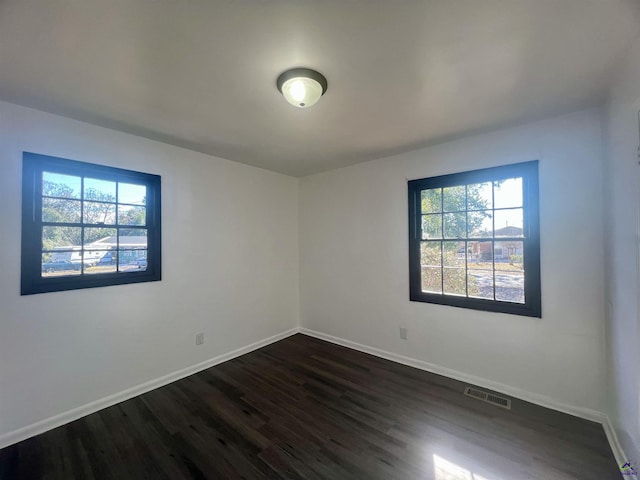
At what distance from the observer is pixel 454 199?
2.87 m

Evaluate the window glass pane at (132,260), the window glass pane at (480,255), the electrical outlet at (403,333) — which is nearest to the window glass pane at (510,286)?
the window glass pane at (480,255)

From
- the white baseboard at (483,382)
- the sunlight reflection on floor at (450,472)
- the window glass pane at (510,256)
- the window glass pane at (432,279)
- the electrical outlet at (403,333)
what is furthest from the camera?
the electrical outlet at (403,333)

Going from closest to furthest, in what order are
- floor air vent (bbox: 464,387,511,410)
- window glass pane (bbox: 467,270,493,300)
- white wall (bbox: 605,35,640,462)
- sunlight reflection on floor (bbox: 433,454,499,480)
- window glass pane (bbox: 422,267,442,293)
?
white wall (bbox: 605,35,640,462) → sunlight reflection on floor (bbox: 433,454,499,480) → floor air vent (bbox: 464,387,511,410) → window glass pane (bbox: 467,270,493,300) → window glass pane (bbox: 422,267,442,293)

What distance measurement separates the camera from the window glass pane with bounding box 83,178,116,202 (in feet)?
7.65

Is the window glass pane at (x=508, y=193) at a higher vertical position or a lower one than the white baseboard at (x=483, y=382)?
higher

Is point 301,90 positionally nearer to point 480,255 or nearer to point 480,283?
point 480,255

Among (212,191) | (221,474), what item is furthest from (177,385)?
(212,191)

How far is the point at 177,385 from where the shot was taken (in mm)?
2707

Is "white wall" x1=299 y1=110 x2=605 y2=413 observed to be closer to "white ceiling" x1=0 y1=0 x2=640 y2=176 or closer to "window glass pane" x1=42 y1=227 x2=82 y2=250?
"white ceiling" x1=0 y1=0 x2=640 y2=176

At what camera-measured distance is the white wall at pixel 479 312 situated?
2160mm

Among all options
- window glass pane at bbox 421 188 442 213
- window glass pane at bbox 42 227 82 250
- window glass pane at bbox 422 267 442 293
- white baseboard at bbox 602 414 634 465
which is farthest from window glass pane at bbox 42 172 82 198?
white baseboard at bbox 602 414 634 465

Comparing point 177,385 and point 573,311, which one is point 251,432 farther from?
point 573,311

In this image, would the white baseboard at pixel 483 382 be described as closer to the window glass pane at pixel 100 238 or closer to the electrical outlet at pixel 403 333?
the electrical outlet at pixel 403 333

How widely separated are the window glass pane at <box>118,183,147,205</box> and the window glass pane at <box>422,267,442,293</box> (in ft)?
10.5
